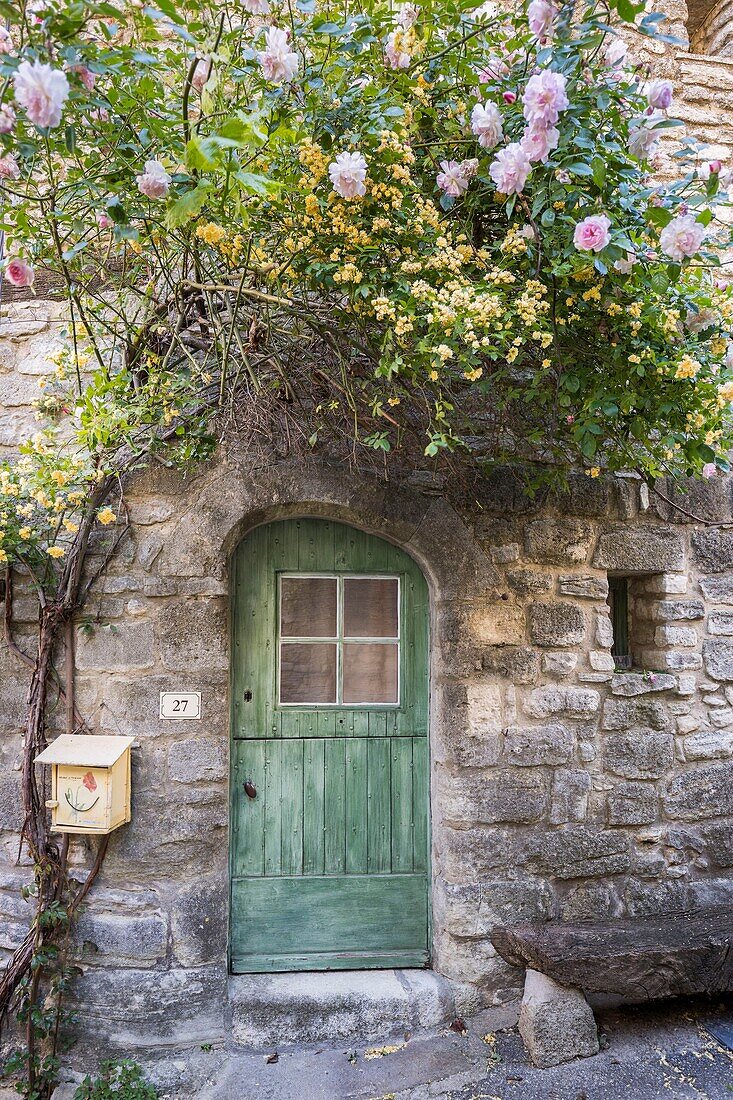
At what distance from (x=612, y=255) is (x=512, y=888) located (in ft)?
8.05

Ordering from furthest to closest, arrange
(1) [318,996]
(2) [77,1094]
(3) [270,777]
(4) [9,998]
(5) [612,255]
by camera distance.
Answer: (3) [270,777]
(1) [318,996]
(4) [9,998]
(2) [77,1094]
(5) [612,255]

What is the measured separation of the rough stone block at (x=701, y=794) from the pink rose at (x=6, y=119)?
342 cm

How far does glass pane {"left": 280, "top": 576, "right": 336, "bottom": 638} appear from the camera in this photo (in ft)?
10.5

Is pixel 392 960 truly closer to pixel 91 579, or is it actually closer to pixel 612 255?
pixel 91 579

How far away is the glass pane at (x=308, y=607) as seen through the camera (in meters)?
3.20

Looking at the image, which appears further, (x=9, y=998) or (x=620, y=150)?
(x=9, y=998)

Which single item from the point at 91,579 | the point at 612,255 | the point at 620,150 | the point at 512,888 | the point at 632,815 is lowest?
the point at 512,888

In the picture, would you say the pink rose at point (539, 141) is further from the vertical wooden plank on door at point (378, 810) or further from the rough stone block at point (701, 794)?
the rough stone block at point (701, 794)

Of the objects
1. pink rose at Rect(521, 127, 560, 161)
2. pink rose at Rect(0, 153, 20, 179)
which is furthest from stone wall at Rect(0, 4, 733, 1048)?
pink rose at Rect(521, 127, 560, 161)

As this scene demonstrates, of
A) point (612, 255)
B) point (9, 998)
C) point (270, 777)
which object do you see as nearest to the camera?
point (612, 255)

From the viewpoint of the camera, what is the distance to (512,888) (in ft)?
10.1

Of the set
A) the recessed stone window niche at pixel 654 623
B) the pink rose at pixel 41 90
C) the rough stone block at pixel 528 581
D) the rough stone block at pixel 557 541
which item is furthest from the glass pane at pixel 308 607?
the pink rose at pixel 41 90

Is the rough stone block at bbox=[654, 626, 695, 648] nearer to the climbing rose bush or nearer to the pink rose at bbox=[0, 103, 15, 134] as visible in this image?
the climbing rose bush

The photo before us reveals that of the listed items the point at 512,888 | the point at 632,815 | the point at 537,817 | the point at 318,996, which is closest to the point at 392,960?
the point at 318,996
